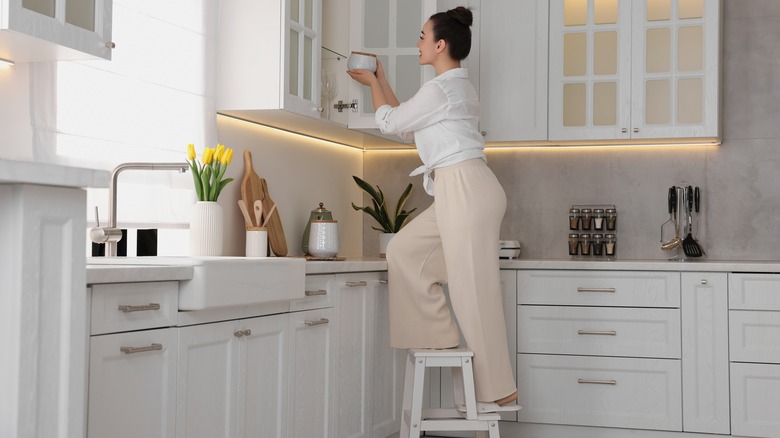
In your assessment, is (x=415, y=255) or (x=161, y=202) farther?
(x=415, y=255)

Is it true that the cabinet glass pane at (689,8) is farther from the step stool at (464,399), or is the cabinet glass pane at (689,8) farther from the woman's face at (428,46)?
the step stool at (464,399)

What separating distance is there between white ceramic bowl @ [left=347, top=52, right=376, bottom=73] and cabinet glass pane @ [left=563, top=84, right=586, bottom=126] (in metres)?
1.09

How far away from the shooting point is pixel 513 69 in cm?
436

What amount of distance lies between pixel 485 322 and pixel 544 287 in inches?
31.8

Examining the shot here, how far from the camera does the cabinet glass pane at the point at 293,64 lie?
3385 millimetres

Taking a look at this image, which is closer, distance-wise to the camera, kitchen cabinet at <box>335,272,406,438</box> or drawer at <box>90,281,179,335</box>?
drawer at <box>90,281,179,335</box>

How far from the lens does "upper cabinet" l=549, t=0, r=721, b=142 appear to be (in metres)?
4.17

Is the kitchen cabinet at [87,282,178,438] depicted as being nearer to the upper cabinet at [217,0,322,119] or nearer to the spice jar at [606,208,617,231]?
the upper cabinet at [217,0,322,119]

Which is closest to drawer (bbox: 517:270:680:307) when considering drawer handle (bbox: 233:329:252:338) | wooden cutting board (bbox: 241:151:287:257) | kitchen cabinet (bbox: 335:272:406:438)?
kitchen cabinet (bbox: 335:272:406:438)

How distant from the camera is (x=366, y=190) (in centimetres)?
448

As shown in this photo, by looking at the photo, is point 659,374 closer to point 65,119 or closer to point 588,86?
point 588,86

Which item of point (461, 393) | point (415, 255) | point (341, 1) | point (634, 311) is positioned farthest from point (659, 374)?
point (341, 1)

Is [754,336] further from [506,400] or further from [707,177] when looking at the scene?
[506,400]

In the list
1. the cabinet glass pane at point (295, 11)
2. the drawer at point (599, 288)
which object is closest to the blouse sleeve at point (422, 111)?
the cabinet glass pane at point (295, 11)
